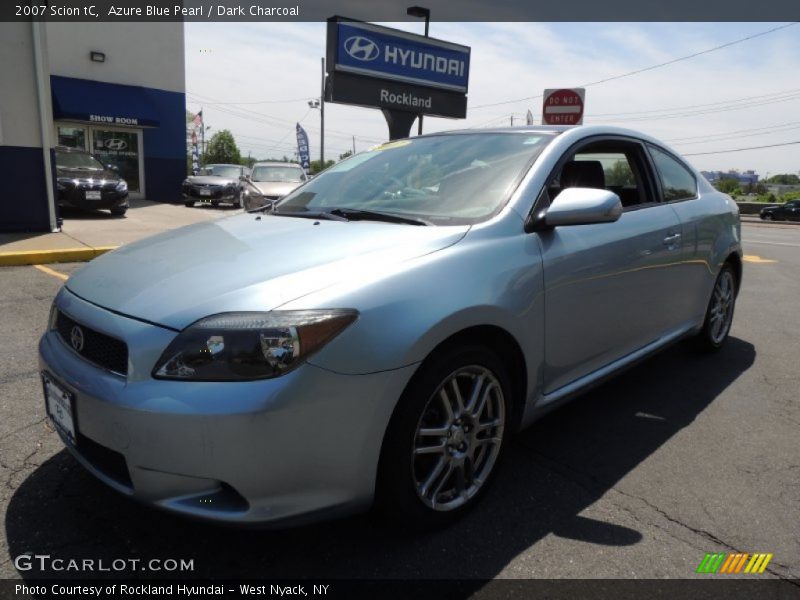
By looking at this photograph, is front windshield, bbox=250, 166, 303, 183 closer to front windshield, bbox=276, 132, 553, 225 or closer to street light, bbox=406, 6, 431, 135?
street light, bbox=406, 6, 431, 135

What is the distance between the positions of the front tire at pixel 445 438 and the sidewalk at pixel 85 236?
99.2 inches

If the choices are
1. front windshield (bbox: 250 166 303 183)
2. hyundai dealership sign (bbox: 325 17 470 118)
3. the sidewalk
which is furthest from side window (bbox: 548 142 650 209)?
hyundai dealership sign (bbox: 325 17 470 118)

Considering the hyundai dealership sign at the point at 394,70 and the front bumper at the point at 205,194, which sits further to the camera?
the front bumper at the point at 205,194

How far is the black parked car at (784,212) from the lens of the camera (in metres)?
37.1

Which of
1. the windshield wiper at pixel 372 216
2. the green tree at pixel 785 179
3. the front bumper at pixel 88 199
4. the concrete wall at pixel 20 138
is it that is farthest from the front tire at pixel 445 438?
the green tree at pixel 785 179

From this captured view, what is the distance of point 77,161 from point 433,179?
503 inches

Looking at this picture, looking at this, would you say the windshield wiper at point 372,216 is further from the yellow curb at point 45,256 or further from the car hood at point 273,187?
the car hood at point 273,187

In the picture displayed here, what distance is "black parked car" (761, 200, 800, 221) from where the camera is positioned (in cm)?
3706

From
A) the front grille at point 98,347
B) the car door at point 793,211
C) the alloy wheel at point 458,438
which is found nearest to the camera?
the front grille at point 98,347

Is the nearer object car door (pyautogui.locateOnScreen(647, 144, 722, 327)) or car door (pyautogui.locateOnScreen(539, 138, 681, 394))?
car door (pyautogui.locateOnScreen(539, 138, 681, 394))

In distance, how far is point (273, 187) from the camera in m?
12.1

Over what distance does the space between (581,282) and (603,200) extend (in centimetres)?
37

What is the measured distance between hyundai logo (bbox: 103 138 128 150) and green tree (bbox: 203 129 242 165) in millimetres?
58849

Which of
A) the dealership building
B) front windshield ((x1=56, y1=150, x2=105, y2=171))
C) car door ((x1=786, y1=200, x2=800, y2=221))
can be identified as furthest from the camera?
car door ((x1=786, y1=200, x2=800, y2=221))
